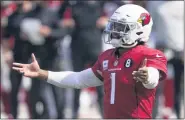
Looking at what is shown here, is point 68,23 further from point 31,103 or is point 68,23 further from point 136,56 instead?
point 136,56

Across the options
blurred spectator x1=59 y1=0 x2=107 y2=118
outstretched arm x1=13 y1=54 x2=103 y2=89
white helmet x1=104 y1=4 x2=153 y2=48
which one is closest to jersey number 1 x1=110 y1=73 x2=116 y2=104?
white helmet x1=104 y1=4 x2=153 y2=48

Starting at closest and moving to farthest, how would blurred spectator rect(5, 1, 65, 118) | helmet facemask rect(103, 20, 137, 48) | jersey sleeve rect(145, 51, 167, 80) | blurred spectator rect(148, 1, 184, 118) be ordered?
jersey sleeve rect(145, 51, 167, 80), helmet facemask rect(103, 20, 137, 48), blurred spectator rect(148, 1, 184, 118), blurred spectator rect(5, 1, 65, 118)

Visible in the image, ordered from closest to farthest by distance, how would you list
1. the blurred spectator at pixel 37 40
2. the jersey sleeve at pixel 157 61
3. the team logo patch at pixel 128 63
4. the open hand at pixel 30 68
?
the jersey sleeve at pixel 157 61, the team logo patch at pixel 128 63, the open hand at pixel 30 68, the blurred spectator at pixel 37 40

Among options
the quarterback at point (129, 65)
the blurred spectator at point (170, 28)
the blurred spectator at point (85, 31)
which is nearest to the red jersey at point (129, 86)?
the quarterback at point (129, 65)

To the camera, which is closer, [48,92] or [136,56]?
[136,56]

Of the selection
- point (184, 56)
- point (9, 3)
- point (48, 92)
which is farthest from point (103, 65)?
point (9, 3)

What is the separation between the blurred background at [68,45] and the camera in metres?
10.7

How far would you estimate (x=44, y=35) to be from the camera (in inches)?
440

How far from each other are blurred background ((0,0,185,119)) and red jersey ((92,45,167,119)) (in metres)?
3.85

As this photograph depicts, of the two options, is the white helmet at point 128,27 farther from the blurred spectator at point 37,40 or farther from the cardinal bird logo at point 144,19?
the blurred spectator at point 37,40

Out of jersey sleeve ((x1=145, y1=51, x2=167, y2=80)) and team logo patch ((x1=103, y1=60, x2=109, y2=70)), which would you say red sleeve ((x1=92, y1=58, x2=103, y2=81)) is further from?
jersey sleeve ((x1=145, y1=51, x2=167, y2=80))

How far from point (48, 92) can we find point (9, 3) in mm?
1484

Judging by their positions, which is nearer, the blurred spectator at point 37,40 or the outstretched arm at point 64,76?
the outstretched arm at point 64,76

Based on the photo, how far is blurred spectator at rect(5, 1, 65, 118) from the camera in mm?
11211
